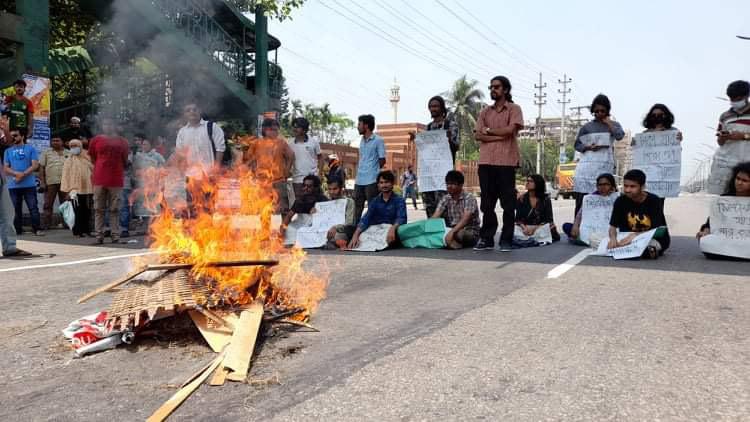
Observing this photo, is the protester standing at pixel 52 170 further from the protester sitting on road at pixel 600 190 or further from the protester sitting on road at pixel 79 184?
the protester sitting on road at pixel 600 190

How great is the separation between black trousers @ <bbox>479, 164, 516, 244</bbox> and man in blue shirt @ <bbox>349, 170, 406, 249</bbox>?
3.66 feet

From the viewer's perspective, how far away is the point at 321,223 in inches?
325

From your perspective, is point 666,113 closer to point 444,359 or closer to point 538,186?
Answer: point 538,186

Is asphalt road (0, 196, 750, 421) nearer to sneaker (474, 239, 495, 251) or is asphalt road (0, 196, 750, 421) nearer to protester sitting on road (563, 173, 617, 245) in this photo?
sneaker (474, 239, 495, 251)

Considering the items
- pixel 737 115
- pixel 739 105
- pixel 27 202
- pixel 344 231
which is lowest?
pixel 344 231

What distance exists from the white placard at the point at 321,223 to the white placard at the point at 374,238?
532 mm

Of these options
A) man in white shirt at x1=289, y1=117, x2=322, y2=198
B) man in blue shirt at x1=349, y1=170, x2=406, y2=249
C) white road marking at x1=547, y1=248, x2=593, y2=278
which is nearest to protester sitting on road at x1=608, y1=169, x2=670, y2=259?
white road marking at x1=547, y1=248, x2=593, y2=278

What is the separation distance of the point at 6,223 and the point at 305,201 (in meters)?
3.78

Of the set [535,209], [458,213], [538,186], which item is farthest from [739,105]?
[458,213]

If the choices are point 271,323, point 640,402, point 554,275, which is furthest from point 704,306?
point 271,323

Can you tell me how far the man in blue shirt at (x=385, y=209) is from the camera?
772cm

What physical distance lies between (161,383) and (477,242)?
18.1 feet

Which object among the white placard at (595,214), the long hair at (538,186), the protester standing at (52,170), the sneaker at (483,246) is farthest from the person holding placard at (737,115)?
the protester standing at (52,170)

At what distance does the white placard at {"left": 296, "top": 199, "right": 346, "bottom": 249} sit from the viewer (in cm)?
802
